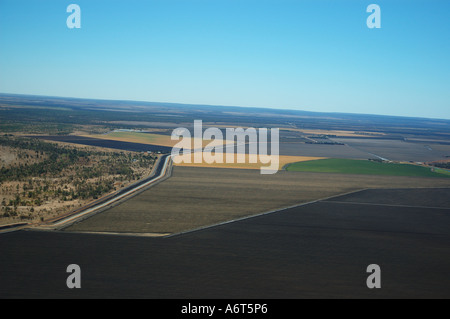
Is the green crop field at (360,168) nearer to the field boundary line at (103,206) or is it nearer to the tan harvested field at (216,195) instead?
the tan harvested field at (216,195)

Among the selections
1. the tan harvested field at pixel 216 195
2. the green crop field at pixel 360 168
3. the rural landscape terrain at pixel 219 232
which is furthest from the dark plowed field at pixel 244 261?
the green crop field at pixel 360 168

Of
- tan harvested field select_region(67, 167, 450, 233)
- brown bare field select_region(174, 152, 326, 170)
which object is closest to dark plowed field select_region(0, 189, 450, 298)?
tan harvested field select_region(67, 167, 450, 233)

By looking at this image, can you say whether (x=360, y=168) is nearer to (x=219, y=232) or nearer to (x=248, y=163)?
(x=248, y=163)

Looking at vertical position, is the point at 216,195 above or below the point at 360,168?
below

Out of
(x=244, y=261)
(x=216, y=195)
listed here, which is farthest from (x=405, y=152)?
(x=244, y=261)

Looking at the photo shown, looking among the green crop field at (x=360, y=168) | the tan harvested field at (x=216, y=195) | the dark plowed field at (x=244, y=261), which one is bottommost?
the dark plowed field at (x=244, y=261)
